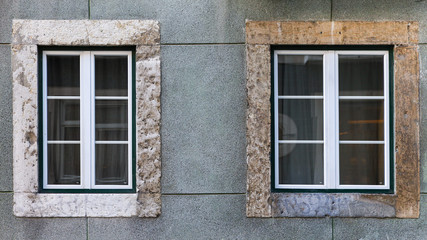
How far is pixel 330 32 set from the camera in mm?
4699

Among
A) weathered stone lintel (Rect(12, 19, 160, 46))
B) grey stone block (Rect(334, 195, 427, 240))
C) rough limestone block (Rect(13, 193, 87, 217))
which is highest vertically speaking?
weathered stone lintel (Rect(12, 19, 160, 46))

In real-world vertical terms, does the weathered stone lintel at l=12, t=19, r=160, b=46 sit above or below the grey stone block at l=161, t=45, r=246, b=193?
above

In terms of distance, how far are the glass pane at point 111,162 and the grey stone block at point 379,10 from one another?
2.69 m

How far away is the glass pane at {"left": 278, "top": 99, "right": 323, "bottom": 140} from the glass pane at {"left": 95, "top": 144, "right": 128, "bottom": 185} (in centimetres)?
171

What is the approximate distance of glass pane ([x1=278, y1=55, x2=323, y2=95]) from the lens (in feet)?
15.8

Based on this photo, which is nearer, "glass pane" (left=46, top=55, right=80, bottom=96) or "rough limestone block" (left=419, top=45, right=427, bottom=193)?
"rough limestone block" (left=419, top=45, right=427, bottom=193)

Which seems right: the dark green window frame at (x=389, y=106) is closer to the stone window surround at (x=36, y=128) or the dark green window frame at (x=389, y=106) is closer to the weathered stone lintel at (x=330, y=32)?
the weathered stone lintel at (x=330, y=32)

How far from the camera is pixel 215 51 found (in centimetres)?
475

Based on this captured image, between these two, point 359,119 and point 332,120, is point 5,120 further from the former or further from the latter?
point 359,119

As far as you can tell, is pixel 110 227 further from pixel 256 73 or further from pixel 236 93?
pixel 256 73

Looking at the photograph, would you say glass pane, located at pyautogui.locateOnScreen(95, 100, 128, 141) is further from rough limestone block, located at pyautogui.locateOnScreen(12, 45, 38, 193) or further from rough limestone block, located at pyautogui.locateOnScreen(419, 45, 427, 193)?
rough limestone block, located at pyautogui.locateOnScreen(419, 45, 427, 193)

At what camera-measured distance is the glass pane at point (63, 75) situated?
485cm

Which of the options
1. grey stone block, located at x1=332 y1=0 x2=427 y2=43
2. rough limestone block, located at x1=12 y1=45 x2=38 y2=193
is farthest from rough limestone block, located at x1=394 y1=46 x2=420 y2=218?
rough limestone block, located at x1=12 y1=45 x2=38 y2=193

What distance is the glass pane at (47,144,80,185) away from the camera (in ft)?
15.9
